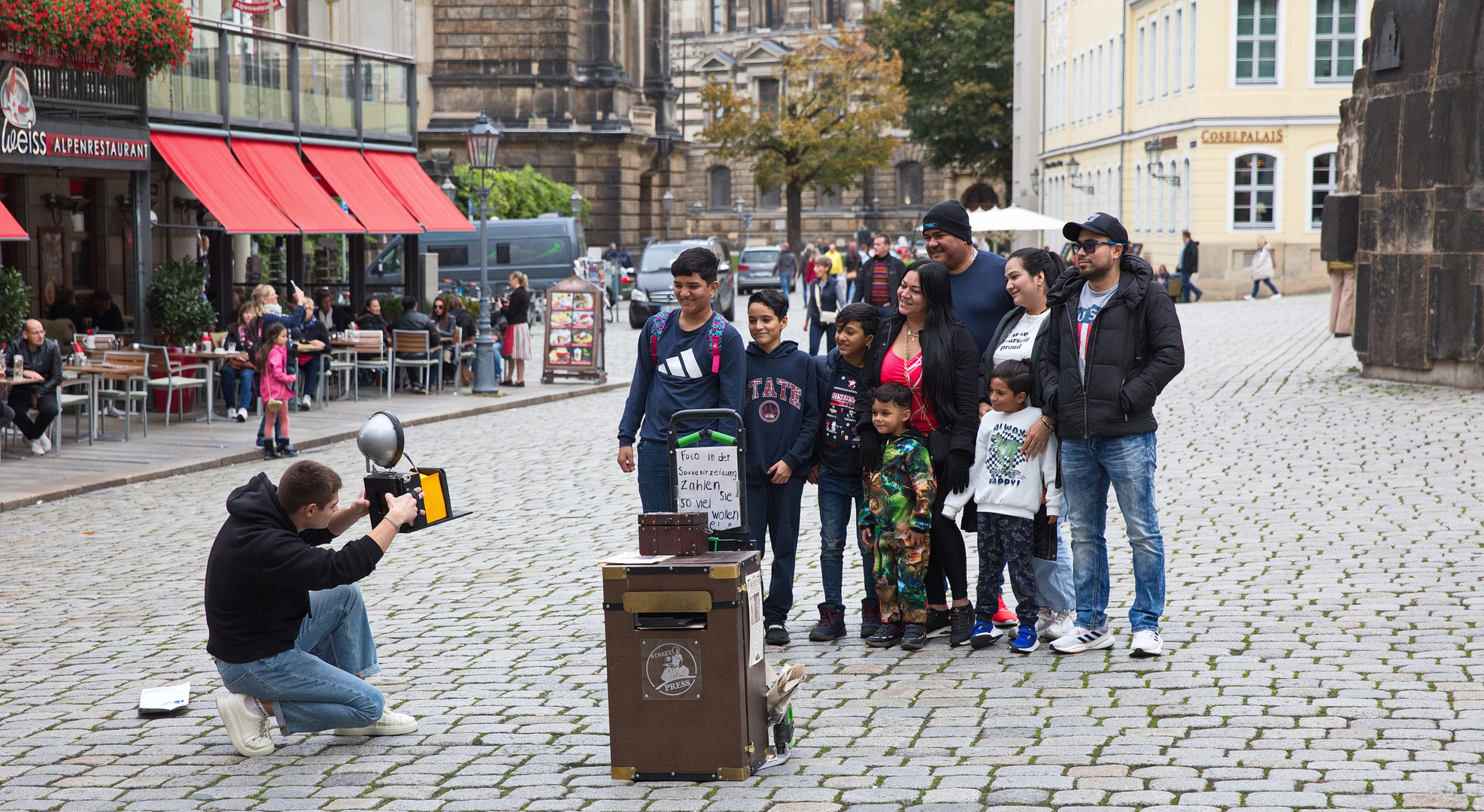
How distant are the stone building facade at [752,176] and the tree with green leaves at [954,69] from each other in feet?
41.4

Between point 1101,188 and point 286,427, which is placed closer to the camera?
point 286,427

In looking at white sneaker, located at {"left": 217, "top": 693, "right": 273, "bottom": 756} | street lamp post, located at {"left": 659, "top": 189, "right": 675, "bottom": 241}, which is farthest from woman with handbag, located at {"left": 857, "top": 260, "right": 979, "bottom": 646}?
street lamp post, located at {"left": 659, "top": 189, "right": 675, "bottom": 241}

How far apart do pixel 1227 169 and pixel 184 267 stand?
29.5m

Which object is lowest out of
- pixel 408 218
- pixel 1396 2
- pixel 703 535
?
pixel 703 535

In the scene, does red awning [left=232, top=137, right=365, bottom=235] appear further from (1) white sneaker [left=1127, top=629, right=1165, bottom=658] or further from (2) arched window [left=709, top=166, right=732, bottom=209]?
(2) arched window [left=709, top=166, right=732, bottom=209]

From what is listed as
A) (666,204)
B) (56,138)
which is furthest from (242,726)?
(666,204)

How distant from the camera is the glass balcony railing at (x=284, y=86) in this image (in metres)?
19.3

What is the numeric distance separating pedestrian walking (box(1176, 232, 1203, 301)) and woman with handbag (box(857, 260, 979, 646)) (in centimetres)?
3350

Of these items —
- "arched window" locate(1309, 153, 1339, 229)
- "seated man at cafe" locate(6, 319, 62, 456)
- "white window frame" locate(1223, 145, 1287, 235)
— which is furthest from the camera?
"white window frame" locate(1223, 145, 1287, 235)

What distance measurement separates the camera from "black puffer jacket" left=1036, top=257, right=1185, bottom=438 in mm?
6785

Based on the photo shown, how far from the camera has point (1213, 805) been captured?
5.02 meters

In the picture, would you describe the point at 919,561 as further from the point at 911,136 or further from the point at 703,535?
the point at 911,136

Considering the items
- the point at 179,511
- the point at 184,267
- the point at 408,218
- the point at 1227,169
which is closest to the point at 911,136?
the point at 1227,169

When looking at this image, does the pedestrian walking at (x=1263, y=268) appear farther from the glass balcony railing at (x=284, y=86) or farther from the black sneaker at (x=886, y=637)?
the black sneaker at (x=886, y=637)
